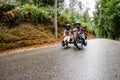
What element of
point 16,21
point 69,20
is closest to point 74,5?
point 69,20

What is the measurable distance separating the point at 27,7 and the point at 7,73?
45.2 ft

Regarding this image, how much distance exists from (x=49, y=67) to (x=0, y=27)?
30.8 feet

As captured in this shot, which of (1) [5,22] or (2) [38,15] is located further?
(2) [38,15]

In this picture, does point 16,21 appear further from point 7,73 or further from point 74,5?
point 74,5

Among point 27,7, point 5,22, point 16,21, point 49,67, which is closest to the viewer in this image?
point 49,67

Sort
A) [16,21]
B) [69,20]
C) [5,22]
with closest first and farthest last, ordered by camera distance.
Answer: [5,22] < [16,21] < [69,20]

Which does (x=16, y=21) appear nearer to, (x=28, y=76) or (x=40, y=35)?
(x=40, y=35)

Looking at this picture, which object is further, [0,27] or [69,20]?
[69,20]

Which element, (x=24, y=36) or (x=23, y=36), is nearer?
(x=23, y=36)

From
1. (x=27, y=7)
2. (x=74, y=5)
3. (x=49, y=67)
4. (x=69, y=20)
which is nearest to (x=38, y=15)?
(x=27, y=7)

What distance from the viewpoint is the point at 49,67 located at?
7.82 meters

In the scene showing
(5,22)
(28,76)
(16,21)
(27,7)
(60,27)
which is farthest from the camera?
(60,27)

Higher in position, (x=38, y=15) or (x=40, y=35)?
(x=38, y=15)

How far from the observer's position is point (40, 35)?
65.7ft
